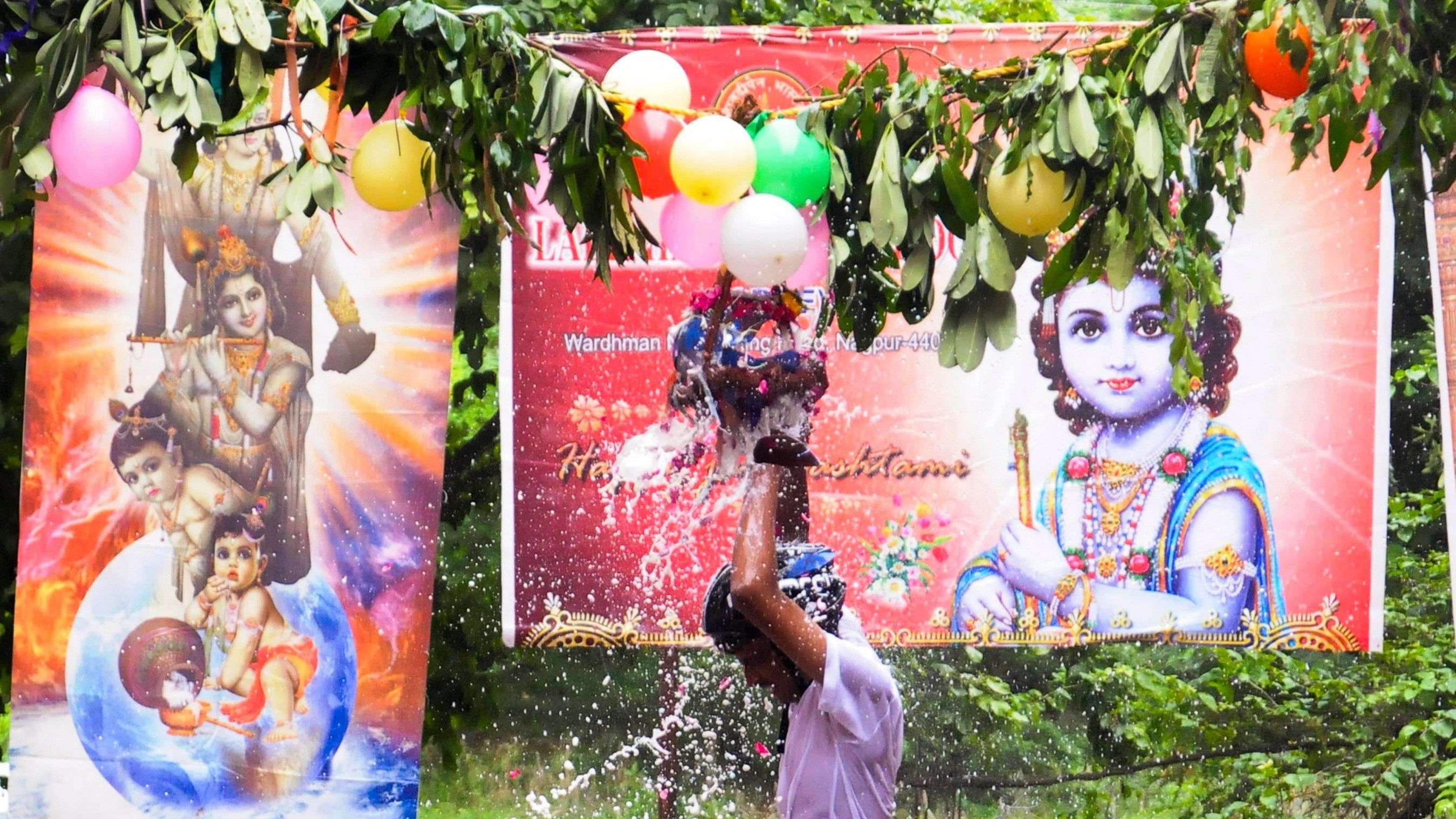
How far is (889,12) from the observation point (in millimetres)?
5238

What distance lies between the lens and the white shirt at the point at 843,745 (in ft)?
12.2

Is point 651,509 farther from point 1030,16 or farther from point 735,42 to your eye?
point 1030,16

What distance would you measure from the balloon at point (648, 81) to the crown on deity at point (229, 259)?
1574 mm

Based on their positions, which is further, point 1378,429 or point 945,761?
point 945,761

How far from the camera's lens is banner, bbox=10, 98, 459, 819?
388 cm

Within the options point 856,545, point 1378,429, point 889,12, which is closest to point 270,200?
point 856,545

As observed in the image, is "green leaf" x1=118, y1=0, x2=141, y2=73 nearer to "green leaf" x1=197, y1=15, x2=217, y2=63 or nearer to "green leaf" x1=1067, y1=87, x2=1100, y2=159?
"green leaf" x1=197, y1=15, x2=217, y2=63

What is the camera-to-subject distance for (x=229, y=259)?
12.9 ft

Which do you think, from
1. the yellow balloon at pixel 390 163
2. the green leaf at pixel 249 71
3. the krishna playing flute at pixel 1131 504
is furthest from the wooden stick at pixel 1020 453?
the green leaf at pixel 249 71

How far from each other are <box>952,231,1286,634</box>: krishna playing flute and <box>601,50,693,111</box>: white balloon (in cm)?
153

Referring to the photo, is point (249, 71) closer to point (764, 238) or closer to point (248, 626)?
point (764, 238)

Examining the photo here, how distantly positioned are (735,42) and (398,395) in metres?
1.24

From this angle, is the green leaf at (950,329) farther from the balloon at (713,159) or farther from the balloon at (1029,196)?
the balloon at (713,159)

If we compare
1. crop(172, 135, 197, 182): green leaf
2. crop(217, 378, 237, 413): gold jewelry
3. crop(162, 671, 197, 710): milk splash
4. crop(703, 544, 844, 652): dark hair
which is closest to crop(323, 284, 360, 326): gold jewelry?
crop(217, 378, 237, 413): gold jewelry
